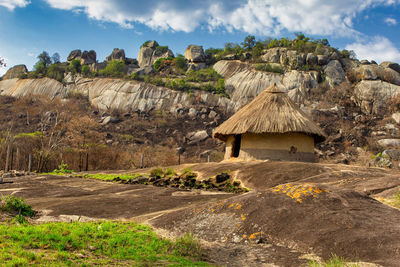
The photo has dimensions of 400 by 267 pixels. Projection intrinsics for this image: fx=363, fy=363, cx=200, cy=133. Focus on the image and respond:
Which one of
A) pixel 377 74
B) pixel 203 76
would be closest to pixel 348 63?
pixel 377 74

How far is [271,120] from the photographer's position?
15.2 meters

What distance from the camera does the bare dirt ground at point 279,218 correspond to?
193 inches

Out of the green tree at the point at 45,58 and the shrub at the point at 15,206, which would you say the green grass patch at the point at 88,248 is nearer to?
the shrub at the point at 15,206

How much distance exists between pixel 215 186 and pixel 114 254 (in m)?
7.00

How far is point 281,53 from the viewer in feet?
151

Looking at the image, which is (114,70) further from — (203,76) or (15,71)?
(15,71)

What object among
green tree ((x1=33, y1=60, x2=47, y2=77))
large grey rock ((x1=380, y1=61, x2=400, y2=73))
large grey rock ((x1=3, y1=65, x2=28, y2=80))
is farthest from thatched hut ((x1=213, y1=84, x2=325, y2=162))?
large grey rock ((x1=3, y1=65, x2=28, y2=80))

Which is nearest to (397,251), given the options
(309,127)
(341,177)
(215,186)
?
(341,177)

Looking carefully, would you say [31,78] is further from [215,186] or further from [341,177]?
[341,177]

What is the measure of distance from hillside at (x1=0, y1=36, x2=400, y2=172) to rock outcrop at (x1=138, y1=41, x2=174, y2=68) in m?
0.22

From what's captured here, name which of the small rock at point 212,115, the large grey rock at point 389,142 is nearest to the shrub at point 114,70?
the small rock at point 212,115

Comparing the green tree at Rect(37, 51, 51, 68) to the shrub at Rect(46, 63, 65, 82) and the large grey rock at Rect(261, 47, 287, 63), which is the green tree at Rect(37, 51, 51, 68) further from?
the large grey rock at Rect(261, 47, 287, 63)

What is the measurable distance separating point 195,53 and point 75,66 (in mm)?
16536

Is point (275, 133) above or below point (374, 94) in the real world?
below
